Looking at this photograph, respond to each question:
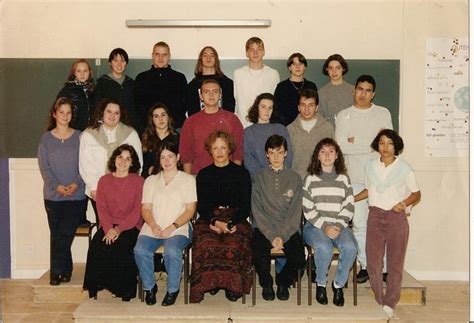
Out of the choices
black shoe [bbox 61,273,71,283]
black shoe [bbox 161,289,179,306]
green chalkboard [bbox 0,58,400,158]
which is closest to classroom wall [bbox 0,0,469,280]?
green chalkboard [bbox 0,58,400,158]

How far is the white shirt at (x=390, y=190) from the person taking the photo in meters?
4.28

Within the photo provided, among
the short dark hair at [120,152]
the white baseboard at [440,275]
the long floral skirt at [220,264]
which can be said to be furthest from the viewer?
the white baseboard at [440,275]

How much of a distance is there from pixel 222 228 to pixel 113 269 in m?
0.83

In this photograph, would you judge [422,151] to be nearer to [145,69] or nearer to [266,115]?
[266,115]

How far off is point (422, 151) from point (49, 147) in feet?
10.6

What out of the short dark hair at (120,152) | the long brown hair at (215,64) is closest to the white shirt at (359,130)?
the long brown hair at (215,64)

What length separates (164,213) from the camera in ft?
14.2

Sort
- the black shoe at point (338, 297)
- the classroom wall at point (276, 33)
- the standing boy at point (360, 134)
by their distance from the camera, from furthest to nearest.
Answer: the classroom wall at point (276, 33)
the standing boy at point (360, 134)
the black shoe at point (338, 297)

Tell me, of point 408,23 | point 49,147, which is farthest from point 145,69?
point 408,23

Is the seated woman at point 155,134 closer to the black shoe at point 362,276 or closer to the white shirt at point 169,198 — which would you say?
the white shirt at point 169,198

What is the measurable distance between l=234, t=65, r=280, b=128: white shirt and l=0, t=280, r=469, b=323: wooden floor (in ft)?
6.59

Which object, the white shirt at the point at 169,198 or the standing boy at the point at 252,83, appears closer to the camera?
the white shirt at the point at 169,198

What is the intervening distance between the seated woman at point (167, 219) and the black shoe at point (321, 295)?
3.26ft

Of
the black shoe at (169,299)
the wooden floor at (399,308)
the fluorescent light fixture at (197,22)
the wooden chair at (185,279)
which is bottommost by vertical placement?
the wooden floor at (399,308)
